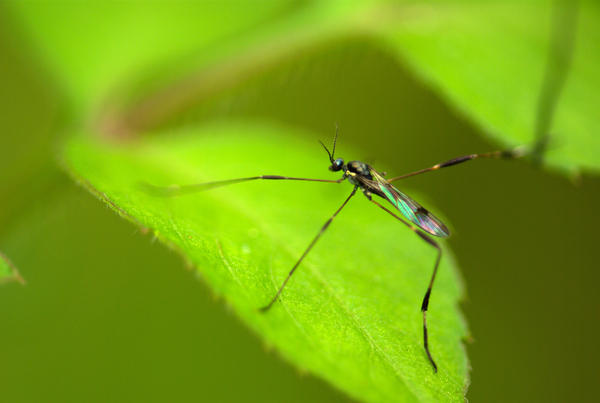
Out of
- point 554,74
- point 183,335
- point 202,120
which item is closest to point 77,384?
point 183,335

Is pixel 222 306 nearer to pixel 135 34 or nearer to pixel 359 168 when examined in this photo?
pixel 359 168

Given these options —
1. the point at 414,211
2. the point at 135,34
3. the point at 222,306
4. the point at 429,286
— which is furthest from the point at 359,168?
the point at 135,34

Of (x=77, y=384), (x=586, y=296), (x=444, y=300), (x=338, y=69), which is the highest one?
(x=586, y=296)

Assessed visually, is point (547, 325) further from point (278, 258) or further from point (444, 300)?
point (278, 258)

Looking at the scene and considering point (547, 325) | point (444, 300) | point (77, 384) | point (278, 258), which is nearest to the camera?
point (278, 258)

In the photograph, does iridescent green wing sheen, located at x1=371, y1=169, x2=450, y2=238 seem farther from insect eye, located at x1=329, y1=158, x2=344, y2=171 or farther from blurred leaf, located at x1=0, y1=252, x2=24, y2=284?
blurred leaf, located at x1=0, y1=252, x2=24, y2=284

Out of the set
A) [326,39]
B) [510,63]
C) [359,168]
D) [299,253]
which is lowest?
[299,253]
